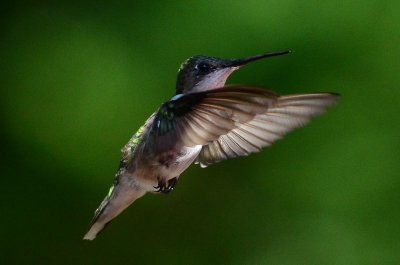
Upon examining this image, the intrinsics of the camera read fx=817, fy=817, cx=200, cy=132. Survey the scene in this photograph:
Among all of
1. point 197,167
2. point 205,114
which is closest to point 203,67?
point 205,114

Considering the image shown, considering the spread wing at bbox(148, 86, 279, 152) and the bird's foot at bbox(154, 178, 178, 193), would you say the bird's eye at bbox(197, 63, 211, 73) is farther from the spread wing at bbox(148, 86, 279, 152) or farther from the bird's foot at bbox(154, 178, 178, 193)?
the bird's foot at bbox(154, 178, 178, 193)

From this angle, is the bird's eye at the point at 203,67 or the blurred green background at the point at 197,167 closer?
the bird's eye at the point at 203,67

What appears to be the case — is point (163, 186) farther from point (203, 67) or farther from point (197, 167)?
point (197, 167)

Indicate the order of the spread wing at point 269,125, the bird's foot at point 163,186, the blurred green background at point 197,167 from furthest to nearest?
the blurred green background at point 197,167, the bird's foot at point 163,186, the spread wing at point 269,125

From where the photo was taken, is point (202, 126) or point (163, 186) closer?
point (202, 126)

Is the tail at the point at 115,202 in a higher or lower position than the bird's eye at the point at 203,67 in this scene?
lower

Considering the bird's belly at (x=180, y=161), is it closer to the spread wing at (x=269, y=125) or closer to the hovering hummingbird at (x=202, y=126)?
the hovering hummingbird at (x=202, y=126)

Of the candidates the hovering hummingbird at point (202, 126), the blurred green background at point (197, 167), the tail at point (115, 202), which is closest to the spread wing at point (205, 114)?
the hovering hummingbird at point (202, 126)

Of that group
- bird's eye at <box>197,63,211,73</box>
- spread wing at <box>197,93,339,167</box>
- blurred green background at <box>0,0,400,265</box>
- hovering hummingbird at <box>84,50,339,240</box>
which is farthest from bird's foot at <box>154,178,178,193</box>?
blurred green background at <box>0,0,400,265</box>
